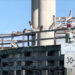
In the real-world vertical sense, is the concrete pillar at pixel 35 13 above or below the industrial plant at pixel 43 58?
above

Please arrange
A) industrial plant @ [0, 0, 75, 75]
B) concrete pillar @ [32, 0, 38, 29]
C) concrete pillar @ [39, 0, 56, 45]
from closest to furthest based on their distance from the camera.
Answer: industrial plant @ [0, 0, 75, 75] → concrete pillar @ [39, 0, 56, 45] → concrete pillar @ [32, 0, 38, 29]

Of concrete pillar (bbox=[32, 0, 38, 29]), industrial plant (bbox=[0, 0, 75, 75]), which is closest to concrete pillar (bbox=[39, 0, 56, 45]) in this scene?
concrete pillar (bbox=[32, 0, 38, 29])

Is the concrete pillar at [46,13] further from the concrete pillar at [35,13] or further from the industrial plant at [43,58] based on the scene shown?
the industrial plant at [43,58]

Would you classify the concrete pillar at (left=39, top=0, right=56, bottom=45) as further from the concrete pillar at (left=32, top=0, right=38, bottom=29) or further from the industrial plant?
the industrial plant

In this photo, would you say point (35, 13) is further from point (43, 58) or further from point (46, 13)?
point (43, 58)

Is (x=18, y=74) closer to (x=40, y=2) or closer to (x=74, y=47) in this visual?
(x=74, y=47)

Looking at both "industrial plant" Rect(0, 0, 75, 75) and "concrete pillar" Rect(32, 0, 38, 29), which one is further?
"concrete pillar" Rect(32, 0, 38, 29)

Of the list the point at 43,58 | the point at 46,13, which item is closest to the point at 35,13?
the point at 46,13

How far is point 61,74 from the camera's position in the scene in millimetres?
10242

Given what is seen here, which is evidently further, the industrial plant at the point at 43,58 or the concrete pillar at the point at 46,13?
the concrete pillar at the point at 46,13

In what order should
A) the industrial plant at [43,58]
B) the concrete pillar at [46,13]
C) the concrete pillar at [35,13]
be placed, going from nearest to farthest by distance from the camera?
the industrial plant at [43,58]
the concrete pillar at [46,13]
the concrete pillar at [35,13]

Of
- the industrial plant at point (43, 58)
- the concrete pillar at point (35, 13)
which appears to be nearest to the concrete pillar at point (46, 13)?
the concrete pillar at point (35, 13)

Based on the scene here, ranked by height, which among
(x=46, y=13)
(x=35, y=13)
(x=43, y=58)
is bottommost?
(x=43, y=58)

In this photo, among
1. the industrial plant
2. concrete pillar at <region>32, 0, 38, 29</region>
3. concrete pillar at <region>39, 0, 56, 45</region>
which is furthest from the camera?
concrete pillar at <region>32, 0, 38, 29</region>
